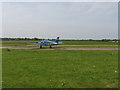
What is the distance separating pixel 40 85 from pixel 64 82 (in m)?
1.32

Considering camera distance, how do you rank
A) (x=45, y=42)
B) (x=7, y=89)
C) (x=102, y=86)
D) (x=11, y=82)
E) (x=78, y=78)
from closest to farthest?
(x=7, y=89), (x=102, y=86), (x=11, y=82), (x=78, y=78), (x=45, y=42)

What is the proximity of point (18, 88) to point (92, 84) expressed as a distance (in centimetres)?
370

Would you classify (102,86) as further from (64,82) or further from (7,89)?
Result: (7,89)

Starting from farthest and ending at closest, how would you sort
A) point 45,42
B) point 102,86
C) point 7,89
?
point 45,42
point 102,86
point 7,89

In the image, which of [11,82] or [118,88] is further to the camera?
[11,82]

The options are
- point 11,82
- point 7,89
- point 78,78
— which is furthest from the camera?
point 78,78

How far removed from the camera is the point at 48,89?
22.0 feet

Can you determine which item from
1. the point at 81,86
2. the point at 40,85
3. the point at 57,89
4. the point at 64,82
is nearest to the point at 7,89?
the point at 40,85

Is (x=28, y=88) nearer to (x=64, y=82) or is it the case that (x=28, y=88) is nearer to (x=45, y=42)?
(x=64, y=82)

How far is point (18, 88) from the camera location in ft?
22.4

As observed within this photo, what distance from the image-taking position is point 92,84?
24.5ft

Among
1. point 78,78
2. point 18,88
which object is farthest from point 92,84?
point 18,88

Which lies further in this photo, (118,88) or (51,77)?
(51,77)

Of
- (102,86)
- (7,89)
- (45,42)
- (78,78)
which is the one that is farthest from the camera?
(45,42)
